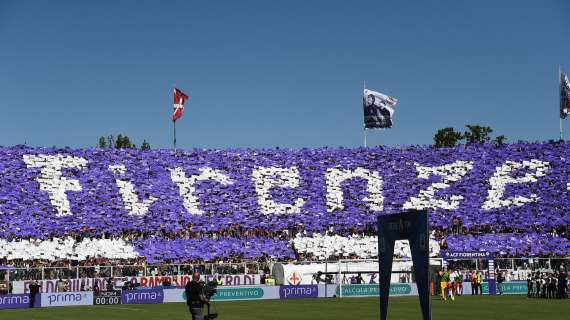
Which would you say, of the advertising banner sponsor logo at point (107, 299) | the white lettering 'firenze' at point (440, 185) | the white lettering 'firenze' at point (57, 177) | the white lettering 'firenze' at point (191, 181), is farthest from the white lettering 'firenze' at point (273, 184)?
the advertising banner sponsor logo at point (107, 299)

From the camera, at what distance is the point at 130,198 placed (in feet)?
251

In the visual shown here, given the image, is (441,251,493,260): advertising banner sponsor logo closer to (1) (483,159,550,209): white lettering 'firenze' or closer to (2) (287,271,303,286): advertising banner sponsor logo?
(2) (287,271,303,286): advertising banner sponsor logo

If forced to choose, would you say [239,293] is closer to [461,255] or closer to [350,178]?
[461,255]

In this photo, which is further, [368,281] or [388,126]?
[388,126]

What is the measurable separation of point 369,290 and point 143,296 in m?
15.4

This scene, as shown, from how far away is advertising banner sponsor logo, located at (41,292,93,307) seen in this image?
49.5 m

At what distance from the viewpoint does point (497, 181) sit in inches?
3221

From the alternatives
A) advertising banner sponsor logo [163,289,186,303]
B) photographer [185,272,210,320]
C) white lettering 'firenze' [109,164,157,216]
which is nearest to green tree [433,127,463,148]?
white lettering 'firenze' [109,164,157,216]

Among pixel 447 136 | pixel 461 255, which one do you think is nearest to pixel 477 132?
pixel 447 136

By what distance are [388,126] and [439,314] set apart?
168 ft

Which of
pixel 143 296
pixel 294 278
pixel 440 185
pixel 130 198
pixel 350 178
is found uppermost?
pixel 350 178

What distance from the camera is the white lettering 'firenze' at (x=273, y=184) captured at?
77.8m

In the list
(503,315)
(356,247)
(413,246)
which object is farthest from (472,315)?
(356,247)

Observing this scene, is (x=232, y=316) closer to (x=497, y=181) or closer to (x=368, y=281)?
(x=368, y=281)
